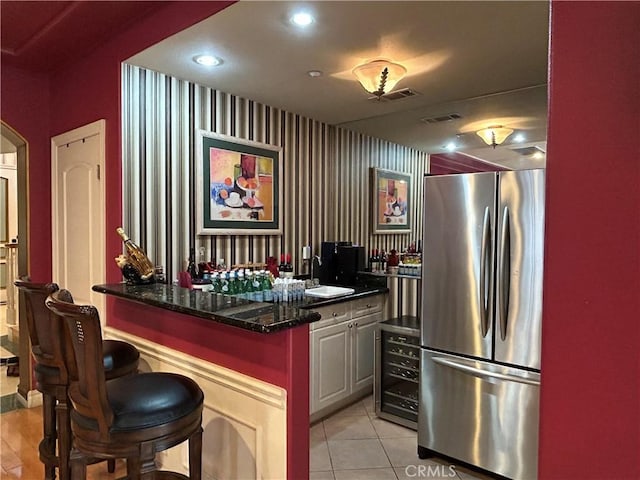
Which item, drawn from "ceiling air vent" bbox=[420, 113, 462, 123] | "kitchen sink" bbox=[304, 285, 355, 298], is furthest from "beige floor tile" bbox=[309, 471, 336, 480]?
"ceiling air vent" bbox=[420, 113, 462, 123]

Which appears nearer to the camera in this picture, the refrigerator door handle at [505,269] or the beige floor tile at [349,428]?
the refrigerator door handle at [505,269]

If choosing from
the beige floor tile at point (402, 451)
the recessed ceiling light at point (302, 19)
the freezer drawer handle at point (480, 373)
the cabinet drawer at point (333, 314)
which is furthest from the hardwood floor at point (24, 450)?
the recessed ceiling light at point (302, 19)

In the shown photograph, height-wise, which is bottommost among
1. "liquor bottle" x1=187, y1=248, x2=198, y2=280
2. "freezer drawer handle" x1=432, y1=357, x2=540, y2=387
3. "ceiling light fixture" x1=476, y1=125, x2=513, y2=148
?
"freezer drawer handle" x1=432, y1=357, x2=540, y2=387

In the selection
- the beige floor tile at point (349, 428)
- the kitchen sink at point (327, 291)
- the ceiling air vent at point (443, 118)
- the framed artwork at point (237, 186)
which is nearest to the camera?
the beige floor tile at point (349, 428)

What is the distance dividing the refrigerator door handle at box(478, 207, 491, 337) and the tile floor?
0.91 meters

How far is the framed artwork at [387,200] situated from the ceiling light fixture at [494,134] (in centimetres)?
99

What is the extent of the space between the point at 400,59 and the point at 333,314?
1.81 metres

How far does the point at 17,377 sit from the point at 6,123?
236cm

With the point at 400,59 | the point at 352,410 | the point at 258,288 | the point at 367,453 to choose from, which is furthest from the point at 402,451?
the point at 400,59

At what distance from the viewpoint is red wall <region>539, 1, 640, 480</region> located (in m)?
0.86

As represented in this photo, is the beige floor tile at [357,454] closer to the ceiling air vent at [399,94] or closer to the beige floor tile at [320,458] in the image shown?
the beige floor tile at [320,458]

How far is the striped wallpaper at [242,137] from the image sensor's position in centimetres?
282

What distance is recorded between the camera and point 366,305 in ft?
11.5

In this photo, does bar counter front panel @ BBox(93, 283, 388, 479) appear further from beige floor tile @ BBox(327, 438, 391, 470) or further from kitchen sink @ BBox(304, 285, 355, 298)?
kitchen sink @ BBox(304, 285, 355, 298)
